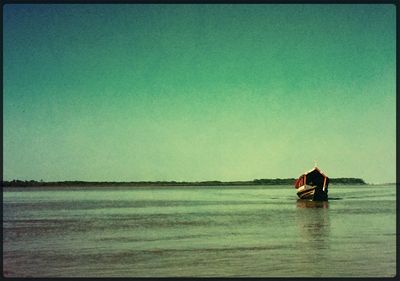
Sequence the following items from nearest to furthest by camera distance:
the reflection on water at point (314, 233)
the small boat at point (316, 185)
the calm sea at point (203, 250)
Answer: the calm sea at point (203, 250)
the reflection on water at point (314, 233)
the small boat at point (316, 185)

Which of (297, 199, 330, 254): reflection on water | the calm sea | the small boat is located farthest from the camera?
the small boat

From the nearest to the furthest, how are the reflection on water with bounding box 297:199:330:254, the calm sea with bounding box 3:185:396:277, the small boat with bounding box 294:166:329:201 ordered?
1. the calm sea with bounding box 3:185:396:277
2. the reflection on water with bounding box 297:199:330:254
3. the small boat with bounding box 294:166:329:201

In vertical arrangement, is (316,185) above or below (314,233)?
above

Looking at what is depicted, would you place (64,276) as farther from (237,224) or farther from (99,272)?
(237,224)

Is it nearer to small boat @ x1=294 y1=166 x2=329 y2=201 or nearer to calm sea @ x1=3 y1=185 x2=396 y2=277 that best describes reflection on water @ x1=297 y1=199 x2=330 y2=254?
calm sea @ x1=3 y1=185 x2=396 y2=277

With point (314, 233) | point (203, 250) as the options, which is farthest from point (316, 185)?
point (203, 250)

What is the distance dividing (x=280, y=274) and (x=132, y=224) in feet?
56.6

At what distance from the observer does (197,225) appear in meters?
28.6

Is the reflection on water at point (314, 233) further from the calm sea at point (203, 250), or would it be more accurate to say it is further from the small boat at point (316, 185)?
the small boat at point (316, 185)

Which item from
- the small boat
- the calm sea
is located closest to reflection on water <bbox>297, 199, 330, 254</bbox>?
the calm sea

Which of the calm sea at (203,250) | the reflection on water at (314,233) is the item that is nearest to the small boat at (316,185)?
the reflection on water at (314,233)

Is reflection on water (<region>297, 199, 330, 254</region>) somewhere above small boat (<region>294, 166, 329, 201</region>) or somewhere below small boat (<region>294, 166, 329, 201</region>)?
below

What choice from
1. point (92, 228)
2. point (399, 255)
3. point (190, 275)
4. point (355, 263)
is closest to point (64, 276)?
point (190, 275)

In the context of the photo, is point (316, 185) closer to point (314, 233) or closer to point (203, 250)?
point (314, 233)
